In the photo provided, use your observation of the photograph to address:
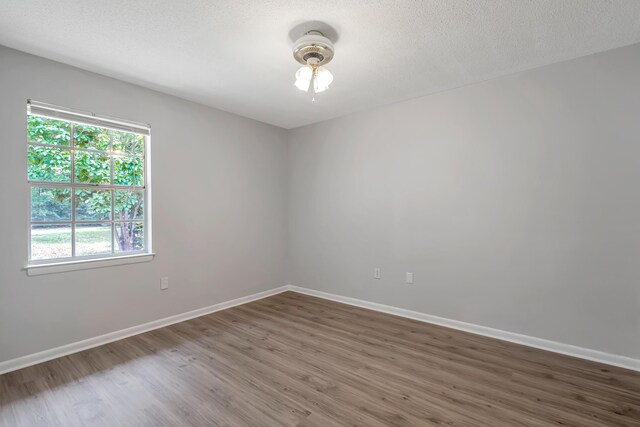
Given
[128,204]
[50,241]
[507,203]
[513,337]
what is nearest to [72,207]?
[50,241]

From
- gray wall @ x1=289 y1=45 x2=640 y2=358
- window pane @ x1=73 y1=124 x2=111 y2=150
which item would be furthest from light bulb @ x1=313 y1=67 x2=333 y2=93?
window pane @ x1=73 y1=124 x2=111 y2=150

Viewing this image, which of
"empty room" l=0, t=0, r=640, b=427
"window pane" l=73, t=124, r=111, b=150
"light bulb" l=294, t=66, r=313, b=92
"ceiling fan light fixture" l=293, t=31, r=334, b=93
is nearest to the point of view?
"empty room" l=0, t=0, r=640, b=427

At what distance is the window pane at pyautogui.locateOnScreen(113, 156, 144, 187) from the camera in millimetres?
3021

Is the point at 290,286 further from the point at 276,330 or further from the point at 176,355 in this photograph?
the point at 176,355

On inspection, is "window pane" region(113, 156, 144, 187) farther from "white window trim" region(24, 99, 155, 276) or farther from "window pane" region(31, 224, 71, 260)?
"window pane" region(31, 224, 71, 260)

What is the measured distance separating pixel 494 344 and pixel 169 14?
3746 mm

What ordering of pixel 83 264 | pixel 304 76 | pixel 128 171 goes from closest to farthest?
pixel 304 76
pixel 83 264
pixel 128 171

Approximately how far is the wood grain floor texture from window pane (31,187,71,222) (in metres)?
1.21

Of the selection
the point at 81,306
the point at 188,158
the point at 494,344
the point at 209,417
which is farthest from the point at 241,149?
the point at 494,344

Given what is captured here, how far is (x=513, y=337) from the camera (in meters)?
2.87

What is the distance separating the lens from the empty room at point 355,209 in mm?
1976

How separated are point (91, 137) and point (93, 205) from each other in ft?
2.13

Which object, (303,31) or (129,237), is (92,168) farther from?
(303,31)

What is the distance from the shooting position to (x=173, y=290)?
11.1ft
